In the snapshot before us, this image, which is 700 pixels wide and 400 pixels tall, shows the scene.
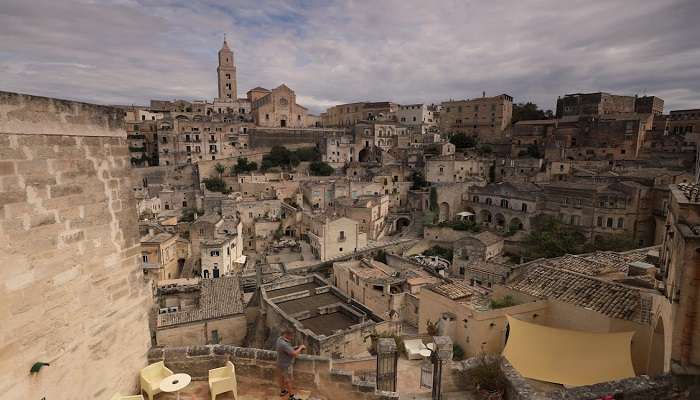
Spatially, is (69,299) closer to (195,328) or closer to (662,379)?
(662,379)

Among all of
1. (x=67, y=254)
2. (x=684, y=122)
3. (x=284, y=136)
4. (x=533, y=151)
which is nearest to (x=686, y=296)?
(x=67, y=254)

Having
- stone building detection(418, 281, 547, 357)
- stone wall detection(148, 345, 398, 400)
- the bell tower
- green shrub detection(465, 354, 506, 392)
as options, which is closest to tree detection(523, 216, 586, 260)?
stone building detection(418, 281, 547, 357)

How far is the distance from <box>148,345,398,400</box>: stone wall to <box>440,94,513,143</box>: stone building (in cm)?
5748

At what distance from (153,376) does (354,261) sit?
20007 millimetres

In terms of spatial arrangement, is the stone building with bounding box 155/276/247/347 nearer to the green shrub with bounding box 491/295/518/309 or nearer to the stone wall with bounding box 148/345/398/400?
the green shrub with bounding box 491/295/518/309

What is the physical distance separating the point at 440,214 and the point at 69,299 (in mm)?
38036

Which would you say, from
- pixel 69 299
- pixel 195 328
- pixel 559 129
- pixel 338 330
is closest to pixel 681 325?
pixel 69 299

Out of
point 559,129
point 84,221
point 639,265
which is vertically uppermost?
point 559,129

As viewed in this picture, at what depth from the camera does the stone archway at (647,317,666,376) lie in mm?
7178

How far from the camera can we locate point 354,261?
981 inches

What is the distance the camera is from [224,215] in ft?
112

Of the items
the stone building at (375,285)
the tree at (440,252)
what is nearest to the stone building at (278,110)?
the tree at (440,252)

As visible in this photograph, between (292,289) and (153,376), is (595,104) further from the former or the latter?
(153,376)

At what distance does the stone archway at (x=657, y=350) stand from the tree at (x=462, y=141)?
51.0 m
